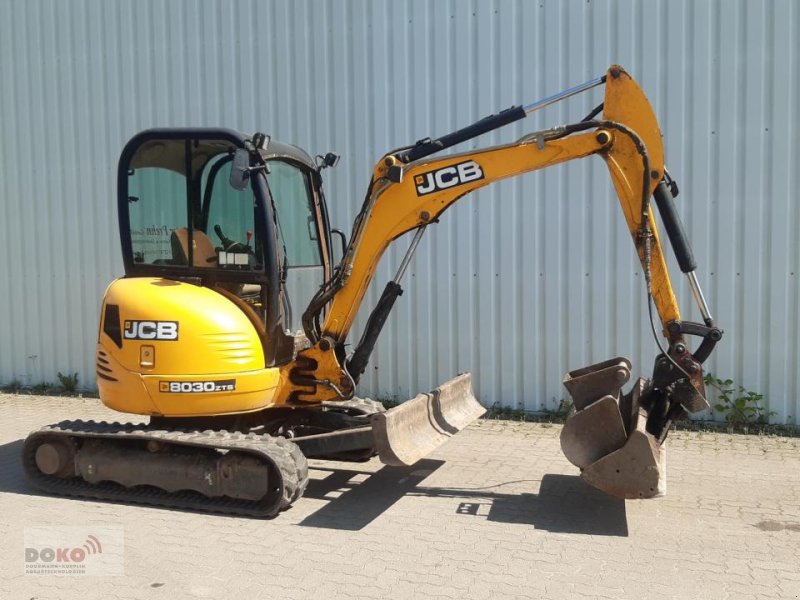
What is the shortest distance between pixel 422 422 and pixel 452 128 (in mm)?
4155

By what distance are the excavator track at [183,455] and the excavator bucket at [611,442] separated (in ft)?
6.20

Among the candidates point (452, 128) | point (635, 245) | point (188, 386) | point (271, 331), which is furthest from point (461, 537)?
point (452, 128)

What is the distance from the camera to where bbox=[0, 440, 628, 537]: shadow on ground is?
17.6 feet

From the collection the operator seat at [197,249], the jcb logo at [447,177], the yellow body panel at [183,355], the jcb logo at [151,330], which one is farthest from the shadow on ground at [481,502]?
the jcb logo at [447,177]

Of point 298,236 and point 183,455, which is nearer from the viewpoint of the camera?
point 183,455

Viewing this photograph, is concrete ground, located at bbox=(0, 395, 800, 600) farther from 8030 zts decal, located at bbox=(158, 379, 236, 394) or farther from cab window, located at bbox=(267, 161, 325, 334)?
cab window, located at bbox=(267, 161, 325, 334)

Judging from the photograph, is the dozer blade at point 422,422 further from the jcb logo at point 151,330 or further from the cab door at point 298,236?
the jcb logo at point 151,330

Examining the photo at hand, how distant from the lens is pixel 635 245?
543 cm

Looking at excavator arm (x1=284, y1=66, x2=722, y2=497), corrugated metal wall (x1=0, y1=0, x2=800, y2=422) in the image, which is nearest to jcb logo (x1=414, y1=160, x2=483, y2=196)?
excavator arm (x1=284, y1=66, x2=722, y2=497)

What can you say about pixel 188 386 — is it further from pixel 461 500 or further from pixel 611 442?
pixel 611 442

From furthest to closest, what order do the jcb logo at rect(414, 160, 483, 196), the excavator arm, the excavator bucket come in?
the jcb logo at rect(414, 160, 483, 196) < the excavator arm < the excavator bucket

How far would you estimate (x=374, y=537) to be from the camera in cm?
509

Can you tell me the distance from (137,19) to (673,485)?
27.8 ft

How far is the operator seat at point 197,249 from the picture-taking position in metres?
5.97
